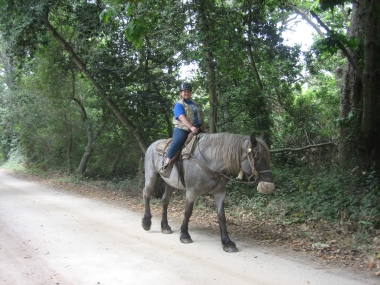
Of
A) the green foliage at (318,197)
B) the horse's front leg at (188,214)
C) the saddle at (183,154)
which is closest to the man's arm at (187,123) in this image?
the saddle at (183,154)

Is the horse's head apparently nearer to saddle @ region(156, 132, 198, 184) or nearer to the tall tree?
saddle @ region(156, 132, 198, 184)

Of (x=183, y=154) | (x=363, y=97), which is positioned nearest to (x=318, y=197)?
(x=363, y=97)

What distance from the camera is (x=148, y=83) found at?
13.6 meters

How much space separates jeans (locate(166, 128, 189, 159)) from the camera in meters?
6.85

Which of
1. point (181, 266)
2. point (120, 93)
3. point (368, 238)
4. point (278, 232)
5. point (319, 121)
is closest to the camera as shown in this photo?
point (181, 266)

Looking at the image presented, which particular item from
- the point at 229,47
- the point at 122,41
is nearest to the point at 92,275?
the point at 229,47

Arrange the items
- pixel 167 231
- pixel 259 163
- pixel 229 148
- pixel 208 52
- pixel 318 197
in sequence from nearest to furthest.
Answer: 1. pixel 259 163
2. pixel 229 148
3. pixel 167 231
4. pixel 318 197
5. pixel 208 52

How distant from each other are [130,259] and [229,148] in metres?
2.51

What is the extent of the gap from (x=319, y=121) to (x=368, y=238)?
638 centimetres

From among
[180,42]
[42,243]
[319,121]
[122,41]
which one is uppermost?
[122,41]

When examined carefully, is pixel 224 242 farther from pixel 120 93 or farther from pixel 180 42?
pixel 120 93

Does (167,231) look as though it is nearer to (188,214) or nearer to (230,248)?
(188,214)

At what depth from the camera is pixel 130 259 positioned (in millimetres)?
5590

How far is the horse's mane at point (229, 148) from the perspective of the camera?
6063mm
